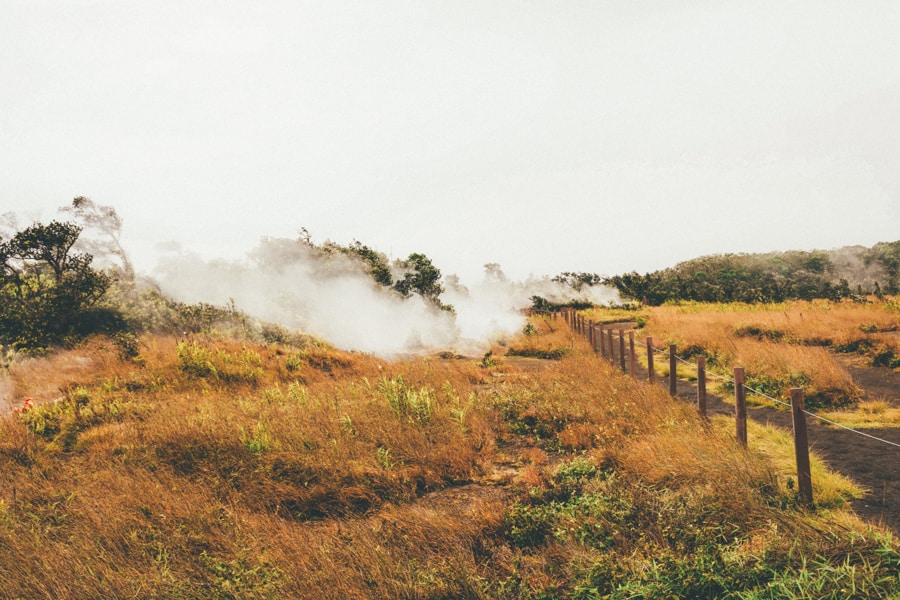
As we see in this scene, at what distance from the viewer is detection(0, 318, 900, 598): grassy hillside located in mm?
3291

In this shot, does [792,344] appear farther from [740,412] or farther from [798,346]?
[740,412]

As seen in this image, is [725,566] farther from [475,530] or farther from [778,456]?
[778,456]

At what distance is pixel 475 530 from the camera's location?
160 inches

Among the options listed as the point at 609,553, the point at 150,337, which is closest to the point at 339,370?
the point at 150,337

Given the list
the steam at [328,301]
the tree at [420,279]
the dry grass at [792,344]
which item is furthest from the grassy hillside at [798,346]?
the tree at [420,279]

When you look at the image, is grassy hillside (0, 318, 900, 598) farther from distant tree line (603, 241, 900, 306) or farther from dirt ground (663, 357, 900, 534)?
distant tree line (603, 241, 900, 306)

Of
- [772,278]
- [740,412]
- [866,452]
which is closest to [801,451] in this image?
[740,412]

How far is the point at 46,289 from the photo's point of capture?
14203 mm

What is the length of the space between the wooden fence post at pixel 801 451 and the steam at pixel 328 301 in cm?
1285

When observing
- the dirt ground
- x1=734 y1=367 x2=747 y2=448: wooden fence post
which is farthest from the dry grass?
x1=734 y1=367 x2=747 y2=448: wooden fence post

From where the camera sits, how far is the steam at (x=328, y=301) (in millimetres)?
18906

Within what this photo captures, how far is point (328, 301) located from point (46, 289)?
989cm

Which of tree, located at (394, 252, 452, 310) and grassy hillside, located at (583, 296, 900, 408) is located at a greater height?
tree, located at (394, 252, 452, 310)

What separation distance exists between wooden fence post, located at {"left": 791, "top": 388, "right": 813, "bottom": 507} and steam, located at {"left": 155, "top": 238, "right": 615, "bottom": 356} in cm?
1285
